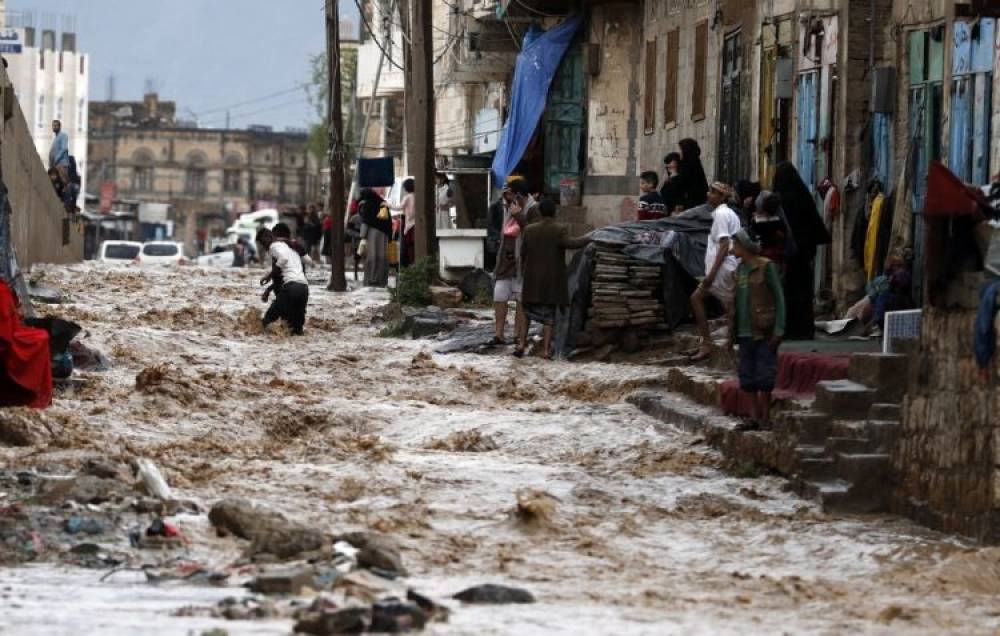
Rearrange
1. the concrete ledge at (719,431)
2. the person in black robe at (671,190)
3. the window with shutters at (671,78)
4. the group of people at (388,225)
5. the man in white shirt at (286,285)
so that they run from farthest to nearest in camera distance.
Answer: the group of people at (388,225) → the window with shutters at (671,78) → the man in white shirt at (286,285) → the person in black robe at (671,190) → the concrete ledge at (719,431)

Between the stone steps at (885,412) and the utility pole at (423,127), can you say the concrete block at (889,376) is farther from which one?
the utility pole at (423,127)

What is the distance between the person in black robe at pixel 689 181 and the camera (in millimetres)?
21734

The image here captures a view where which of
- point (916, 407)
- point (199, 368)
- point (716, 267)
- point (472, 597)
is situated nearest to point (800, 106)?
point (716, 267)

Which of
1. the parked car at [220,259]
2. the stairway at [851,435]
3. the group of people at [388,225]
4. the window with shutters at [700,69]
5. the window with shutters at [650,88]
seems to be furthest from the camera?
the parked car at [220,259]

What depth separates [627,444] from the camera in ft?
49.6

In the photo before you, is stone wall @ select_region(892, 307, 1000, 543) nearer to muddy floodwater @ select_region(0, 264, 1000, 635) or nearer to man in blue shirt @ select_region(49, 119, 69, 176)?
muddy floodwater @ select_region(0, 264, 1000, 635)

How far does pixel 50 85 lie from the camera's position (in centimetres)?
11588

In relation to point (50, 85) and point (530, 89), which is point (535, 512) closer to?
point (530, 89)

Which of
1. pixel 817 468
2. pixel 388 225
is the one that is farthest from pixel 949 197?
pixel 388 225

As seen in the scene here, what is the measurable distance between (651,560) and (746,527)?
1.22m

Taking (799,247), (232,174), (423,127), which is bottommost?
(799,247)

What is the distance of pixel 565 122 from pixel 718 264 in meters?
16.2

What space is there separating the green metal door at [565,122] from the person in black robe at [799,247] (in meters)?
15.4

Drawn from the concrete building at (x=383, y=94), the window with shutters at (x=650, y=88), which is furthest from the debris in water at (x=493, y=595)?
the concrete building at (x=383, y=94)
